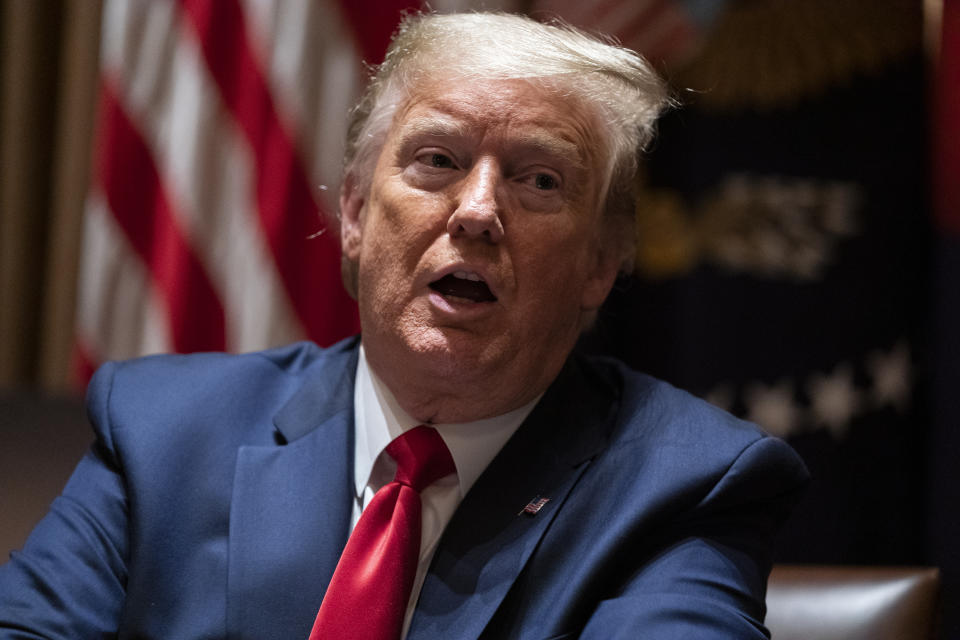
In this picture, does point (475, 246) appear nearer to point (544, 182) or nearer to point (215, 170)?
point (544, 182)

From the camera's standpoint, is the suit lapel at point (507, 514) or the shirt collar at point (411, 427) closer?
the suit lapel at point (507, 514)

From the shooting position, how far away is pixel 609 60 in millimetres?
1637

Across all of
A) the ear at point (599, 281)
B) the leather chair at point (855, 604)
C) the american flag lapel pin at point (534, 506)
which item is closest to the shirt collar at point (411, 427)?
the american flag lapel pin at point (534, 506)

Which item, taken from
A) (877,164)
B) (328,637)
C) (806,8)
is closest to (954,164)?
(877,164)

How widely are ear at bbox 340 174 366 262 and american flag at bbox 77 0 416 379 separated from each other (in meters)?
1.21

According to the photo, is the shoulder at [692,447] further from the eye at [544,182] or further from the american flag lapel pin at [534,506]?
the eye at [544,182]

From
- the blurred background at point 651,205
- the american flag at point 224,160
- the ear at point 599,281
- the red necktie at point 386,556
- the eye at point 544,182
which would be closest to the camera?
the red necktie at point 386,556

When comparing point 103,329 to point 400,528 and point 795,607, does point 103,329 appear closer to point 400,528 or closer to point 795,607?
point 400,528

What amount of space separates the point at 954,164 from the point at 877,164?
28cm

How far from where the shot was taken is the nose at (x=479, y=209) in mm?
1441

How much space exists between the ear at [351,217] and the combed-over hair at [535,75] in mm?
21

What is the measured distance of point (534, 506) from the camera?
1.45 m

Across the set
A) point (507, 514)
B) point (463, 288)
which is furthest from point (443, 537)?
point (463, 288)

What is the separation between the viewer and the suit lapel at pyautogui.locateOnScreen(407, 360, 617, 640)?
1356 millimetres
